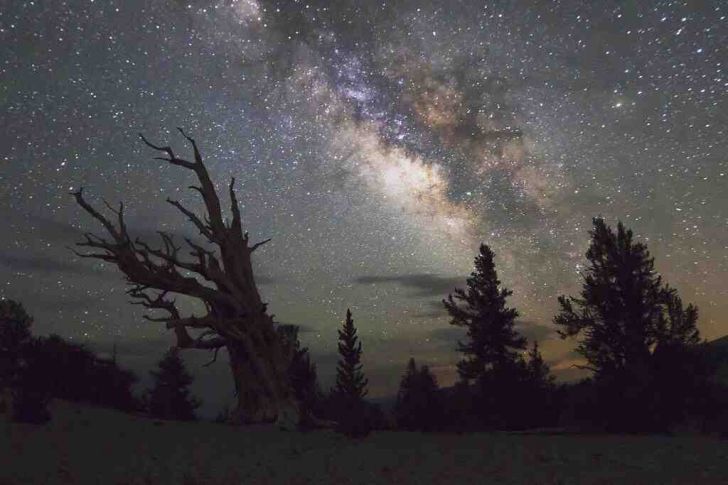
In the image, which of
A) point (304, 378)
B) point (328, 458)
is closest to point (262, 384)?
point (328, 458)

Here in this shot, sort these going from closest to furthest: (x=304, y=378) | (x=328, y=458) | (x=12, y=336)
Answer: (x=328, y=458)
(x=12, y=336)
(x=304, y=378)

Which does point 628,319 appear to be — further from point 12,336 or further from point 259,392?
point 12,336

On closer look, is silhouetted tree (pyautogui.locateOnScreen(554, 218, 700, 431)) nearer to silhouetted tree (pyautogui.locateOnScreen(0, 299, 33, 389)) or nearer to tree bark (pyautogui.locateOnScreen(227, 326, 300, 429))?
tree bark (pyautogui.locateOnScreen(227, 326, 300, 429))

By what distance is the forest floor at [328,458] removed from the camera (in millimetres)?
7410

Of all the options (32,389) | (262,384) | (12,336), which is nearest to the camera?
(32,389)

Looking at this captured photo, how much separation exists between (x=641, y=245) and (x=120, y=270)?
20.7 metres

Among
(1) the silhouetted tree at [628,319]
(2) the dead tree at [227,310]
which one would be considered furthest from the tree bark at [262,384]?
(1) the silhouetted tree at [628,319]

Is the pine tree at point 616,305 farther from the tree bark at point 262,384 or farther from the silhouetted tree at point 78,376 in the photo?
the silhouetted tree at point 78,376

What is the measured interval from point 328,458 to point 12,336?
21.4 m

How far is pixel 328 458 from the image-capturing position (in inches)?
377

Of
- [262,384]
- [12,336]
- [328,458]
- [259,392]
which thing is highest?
[12,336]

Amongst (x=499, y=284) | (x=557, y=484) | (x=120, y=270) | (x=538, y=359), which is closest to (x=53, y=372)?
(x=120, y=270)

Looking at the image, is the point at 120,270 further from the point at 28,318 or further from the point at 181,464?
the point at 28,318

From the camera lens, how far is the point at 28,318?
26.8 meters
